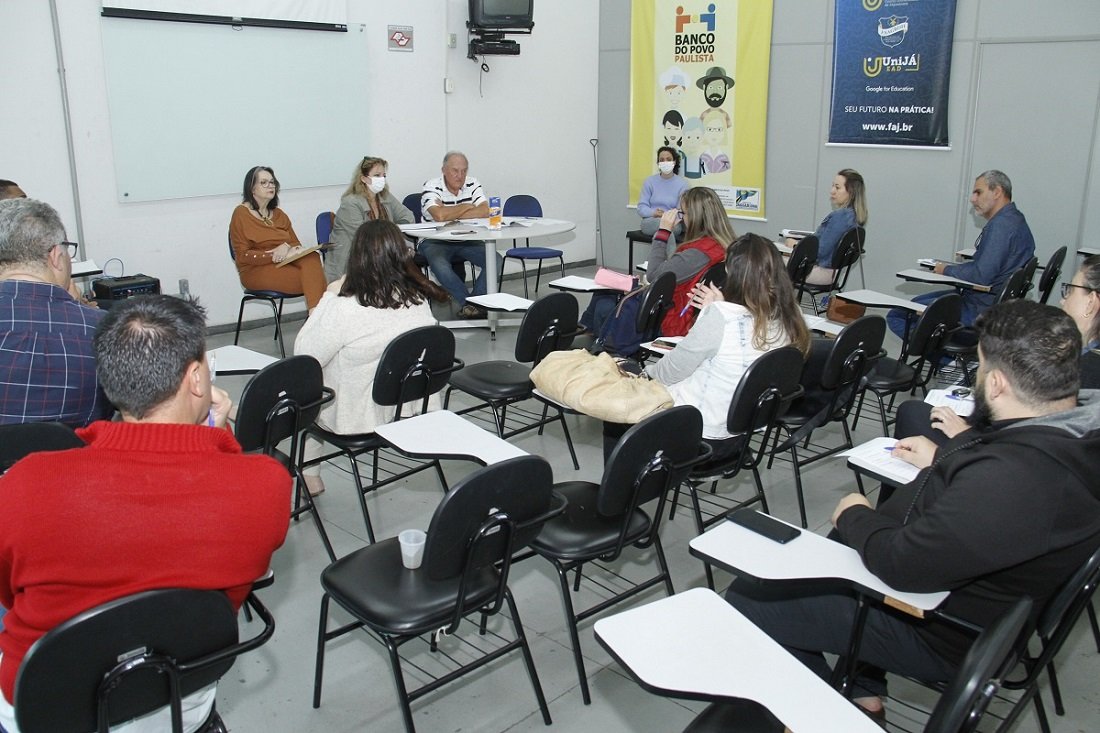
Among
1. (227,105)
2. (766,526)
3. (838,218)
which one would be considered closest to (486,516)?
(766,526)

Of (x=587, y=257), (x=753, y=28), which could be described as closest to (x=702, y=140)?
(x=753, y=28)

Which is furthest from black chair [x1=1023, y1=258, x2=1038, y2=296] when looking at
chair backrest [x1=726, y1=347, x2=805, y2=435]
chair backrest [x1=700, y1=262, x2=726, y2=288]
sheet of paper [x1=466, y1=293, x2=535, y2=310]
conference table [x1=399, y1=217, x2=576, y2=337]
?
conference table [x1=399, y1=217, x2=576, y2=337]

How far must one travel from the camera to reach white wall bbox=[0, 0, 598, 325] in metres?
5.31

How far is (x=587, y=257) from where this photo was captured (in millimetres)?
9219

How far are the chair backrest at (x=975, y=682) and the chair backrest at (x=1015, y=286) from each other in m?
3.81

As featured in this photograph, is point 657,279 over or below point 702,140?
below

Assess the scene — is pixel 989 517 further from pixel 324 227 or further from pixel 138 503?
pixel 324 227

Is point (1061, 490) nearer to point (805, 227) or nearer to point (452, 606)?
point (452, 606)

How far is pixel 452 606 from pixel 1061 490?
1.35 meters

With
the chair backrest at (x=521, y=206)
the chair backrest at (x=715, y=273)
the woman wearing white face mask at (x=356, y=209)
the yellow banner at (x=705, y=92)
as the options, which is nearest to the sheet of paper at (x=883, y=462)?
the chair backrest at (x=715, y=273)

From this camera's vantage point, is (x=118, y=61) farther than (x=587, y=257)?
No

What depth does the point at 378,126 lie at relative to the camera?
706 centimetres

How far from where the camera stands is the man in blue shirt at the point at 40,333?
2.49m

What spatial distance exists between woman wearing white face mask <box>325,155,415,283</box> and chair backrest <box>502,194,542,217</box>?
138cm
